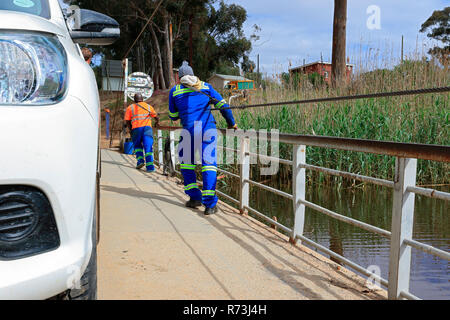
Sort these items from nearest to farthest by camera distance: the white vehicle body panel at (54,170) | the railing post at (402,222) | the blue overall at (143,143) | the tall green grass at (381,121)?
the white vehicle body panel at (54,170), the railing post at (402,222), the tall green grass at (381,121), the blue overall at (143,143)

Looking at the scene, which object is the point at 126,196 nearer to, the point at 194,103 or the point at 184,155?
the point at 184,155

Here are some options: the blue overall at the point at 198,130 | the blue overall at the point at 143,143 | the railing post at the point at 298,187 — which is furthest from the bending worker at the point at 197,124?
the blue overall at the point at 143,143

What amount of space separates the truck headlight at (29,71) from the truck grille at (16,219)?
32cm

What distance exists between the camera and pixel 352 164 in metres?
7.29

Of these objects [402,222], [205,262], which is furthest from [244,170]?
[402,222]

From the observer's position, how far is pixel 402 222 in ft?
8.09

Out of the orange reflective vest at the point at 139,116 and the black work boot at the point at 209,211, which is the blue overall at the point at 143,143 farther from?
the black work boot at the point at 209,211

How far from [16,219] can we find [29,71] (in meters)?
0.50

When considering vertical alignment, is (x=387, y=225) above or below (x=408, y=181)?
below

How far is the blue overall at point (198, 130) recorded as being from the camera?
17.0 ft

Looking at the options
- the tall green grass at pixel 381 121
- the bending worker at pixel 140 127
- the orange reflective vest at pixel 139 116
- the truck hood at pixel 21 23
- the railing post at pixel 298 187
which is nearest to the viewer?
the truck hood at pixel 21 23

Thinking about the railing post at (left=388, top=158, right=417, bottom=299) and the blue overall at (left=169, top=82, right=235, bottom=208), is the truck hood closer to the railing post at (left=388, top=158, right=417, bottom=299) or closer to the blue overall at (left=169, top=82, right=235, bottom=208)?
the railing post at (left=388, top=158, right=417, bottom=299)

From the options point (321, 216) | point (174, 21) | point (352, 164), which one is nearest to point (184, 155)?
point (321, 216)
